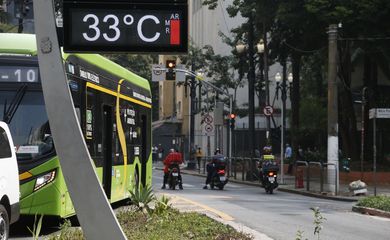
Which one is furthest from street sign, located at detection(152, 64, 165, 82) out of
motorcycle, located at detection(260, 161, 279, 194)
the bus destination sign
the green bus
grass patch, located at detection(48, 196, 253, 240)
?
the bus destination sign

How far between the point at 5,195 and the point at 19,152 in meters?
1.50

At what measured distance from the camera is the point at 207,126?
1652 inches

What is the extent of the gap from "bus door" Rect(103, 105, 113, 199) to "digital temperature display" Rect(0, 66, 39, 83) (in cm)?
254

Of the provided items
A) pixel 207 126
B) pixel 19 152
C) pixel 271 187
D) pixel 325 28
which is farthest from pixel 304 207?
pixel 207 126

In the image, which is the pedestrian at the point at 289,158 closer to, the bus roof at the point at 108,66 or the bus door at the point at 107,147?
the bus roof at the point at 108,66

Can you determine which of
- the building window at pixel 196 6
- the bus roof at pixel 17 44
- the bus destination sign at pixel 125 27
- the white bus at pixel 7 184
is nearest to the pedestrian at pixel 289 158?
the building window at pixel 196 6

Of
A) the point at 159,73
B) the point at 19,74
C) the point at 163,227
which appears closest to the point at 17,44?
the point at 19,74

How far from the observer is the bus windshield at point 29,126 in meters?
10.8

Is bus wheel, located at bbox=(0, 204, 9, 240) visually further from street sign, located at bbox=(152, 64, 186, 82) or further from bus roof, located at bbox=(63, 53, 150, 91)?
street sign, located at bbox=(152, 64, 186, 82)

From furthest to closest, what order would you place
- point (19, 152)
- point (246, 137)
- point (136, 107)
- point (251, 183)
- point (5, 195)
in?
point (246, 137)
point (251, 183)
point (136, 107)
point (19, 152)
point (5, 195)

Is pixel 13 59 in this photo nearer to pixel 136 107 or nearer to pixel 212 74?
pixel 136 107

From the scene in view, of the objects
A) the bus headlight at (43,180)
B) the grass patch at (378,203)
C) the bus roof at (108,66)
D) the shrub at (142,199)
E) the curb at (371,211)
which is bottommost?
the curb at (371,211)

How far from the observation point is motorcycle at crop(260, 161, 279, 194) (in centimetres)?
2512

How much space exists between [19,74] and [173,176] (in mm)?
15480
